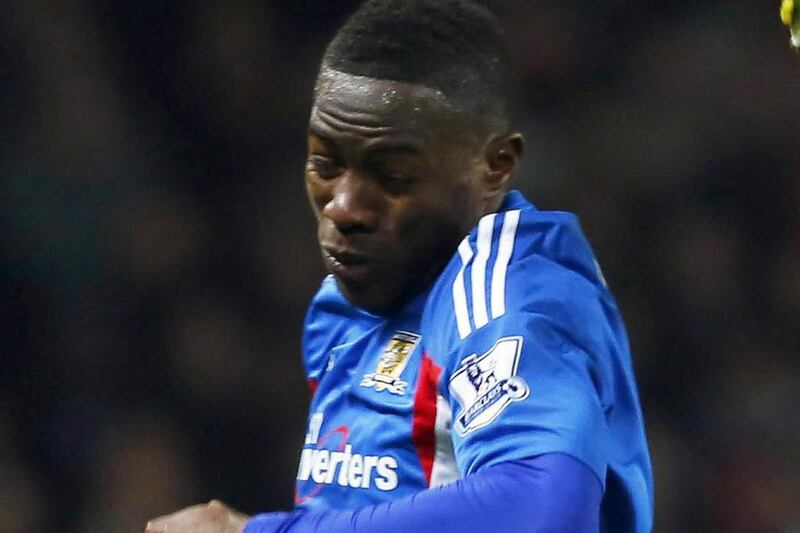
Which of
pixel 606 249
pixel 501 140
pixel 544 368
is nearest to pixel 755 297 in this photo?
pixel 606 249

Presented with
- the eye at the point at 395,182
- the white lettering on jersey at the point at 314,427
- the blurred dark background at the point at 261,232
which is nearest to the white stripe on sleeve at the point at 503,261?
the eye at the point at 395,182

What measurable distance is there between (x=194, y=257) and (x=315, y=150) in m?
1.45

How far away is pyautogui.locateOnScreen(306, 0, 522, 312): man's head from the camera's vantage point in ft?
4.50

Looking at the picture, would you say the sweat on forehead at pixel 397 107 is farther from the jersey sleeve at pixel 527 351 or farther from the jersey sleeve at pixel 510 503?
the jersey sleeve at pixel 510 503

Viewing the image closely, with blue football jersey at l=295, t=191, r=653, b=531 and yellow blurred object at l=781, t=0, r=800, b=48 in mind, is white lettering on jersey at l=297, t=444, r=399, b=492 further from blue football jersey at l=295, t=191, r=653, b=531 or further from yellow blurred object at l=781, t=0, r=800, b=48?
yellow blurred object at l=781, t=0, r=800, b=48

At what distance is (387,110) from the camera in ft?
4.47

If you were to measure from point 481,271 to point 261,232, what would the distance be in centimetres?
161

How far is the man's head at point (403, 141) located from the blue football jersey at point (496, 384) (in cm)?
4

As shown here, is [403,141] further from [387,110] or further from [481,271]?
[481,271]

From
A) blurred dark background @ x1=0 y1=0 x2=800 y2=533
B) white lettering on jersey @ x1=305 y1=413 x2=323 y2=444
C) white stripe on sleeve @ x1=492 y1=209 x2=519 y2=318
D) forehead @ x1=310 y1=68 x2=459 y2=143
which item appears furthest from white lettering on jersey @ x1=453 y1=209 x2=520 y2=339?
blurred dark background @ x1=0 y1=0 x2=800 y2=533

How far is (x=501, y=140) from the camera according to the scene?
1.46 m

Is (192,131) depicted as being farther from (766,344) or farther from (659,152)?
(766,344)

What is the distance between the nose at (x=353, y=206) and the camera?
4.51 ft

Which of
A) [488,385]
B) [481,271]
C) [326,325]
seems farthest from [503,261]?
[326,325]
